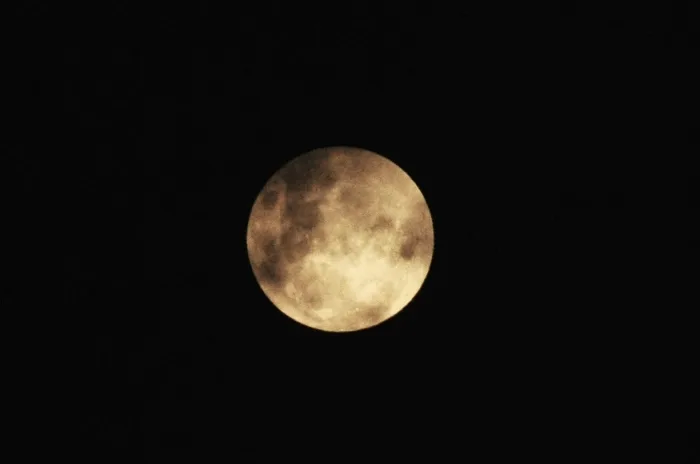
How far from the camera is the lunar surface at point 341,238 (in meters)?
3.88

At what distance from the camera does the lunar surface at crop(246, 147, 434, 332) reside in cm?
388

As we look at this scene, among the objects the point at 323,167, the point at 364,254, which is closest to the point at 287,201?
the point at 323,167

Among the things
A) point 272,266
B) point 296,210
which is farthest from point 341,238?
point 272,266

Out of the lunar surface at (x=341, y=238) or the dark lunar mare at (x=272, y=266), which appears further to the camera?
the dark lunar mare at (x=272, y=266)

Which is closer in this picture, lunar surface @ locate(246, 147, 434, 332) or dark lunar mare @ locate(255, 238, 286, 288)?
lunar surface @ locate(246, 147, 434, 332)

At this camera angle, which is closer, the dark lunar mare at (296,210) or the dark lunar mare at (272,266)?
the dark lunar mare at (296,210)

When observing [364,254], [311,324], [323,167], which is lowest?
[311,324]

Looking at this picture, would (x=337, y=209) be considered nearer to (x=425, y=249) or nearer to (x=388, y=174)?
(x=388, y=174)

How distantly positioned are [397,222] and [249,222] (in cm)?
112

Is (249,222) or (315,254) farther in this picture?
(249,222)

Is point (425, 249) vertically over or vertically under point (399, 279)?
over

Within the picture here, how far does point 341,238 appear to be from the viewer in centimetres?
386

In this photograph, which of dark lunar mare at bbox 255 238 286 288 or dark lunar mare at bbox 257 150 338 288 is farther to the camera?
dark lunar mare at bbox 255 238 286 288

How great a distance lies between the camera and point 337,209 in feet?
12.8
